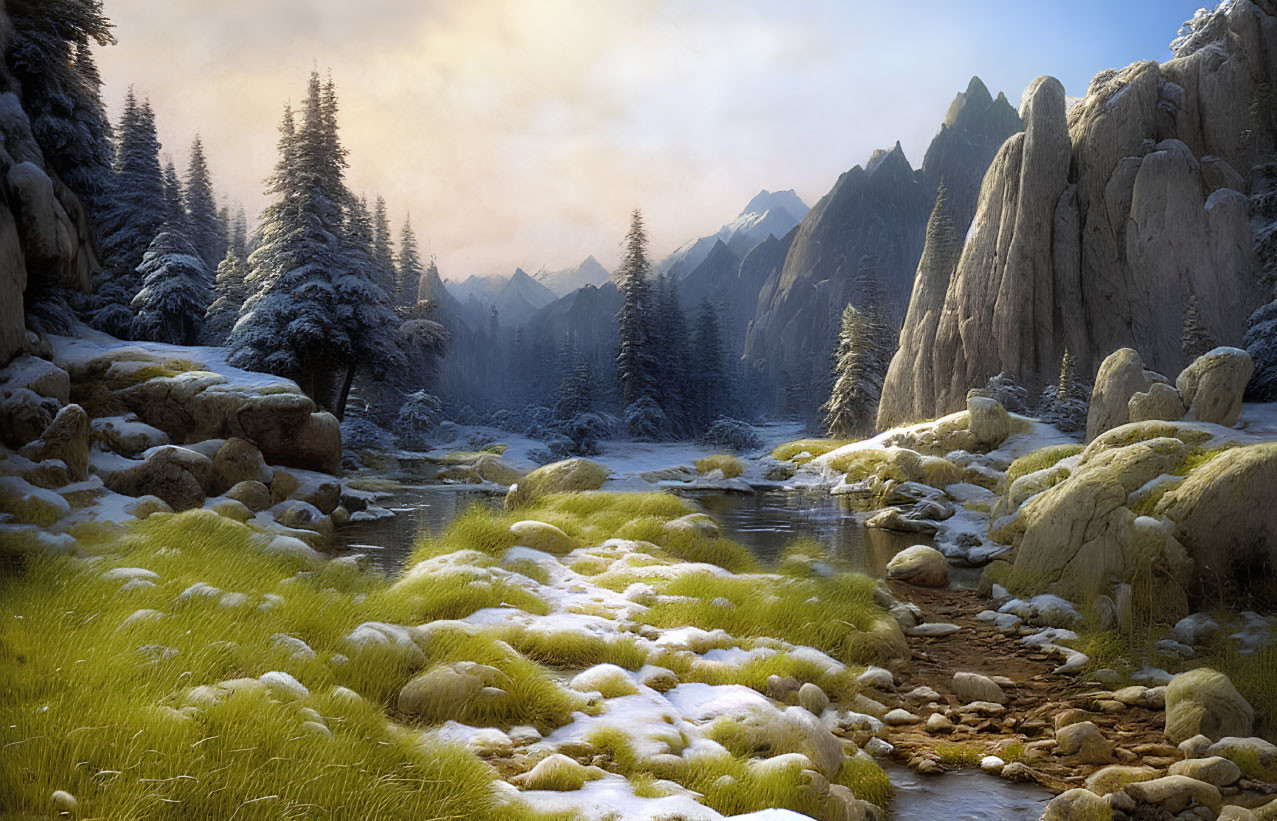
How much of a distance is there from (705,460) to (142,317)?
20.7 meters

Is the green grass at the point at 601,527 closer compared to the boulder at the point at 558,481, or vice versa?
the green grass at the point at 601,527

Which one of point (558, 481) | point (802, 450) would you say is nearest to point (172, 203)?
point (558, 481)

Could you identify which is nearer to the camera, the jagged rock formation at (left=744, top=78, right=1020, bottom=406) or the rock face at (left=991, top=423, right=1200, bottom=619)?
the rock face at (left=991, top=423, right=1200, bottom=619)

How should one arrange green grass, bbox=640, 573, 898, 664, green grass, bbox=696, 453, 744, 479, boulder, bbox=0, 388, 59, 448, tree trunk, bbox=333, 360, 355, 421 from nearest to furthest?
green grass, bbox=640, 573, 898, 664 < boulder, bbox=0, 388, 59, 448 < tree trunk, bbox=333, 360, 355, 421 < green grass, bbox=696, 453, 744, 479

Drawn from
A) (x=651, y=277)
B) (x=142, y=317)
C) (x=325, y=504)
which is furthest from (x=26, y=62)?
(x=651, y=277)

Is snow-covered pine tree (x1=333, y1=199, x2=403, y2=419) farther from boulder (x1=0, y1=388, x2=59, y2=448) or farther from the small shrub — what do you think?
the small shrub

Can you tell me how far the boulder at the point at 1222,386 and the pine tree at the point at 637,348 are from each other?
23.9 meters

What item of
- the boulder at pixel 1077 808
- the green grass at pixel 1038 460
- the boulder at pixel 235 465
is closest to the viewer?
the boulder at pixel 1077 808

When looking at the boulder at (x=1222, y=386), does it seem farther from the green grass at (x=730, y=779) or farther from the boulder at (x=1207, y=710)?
the green grass at (x=730, y=779)

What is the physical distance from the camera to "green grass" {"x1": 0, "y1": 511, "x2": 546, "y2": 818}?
2484 millimetres

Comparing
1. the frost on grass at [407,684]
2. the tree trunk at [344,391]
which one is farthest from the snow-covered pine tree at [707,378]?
the frost on grass at [407,684]

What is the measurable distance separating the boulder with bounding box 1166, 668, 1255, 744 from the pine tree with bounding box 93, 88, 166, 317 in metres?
31.6

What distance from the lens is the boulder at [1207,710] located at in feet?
16.4

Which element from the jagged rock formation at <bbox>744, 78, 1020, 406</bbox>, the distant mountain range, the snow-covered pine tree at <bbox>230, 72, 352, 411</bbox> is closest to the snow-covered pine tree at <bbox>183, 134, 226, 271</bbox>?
the snow-covered pine tree at <bbox>230, 72, 352, 411</bbox>
